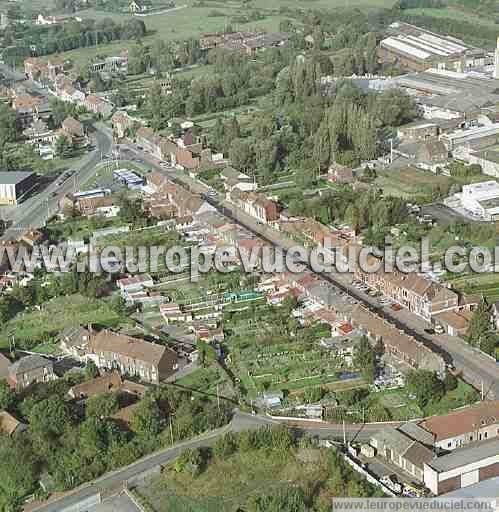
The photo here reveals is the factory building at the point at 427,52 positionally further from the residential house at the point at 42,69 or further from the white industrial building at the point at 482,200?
the white industrial building at the point at 482,200

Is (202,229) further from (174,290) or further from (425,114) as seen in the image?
(425,114)

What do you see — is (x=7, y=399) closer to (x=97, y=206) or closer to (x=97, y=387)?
(x=97, y=387)

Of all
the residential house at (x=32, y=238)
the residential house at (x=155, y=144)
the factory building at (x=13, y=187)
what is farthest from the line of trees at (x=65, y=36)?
the residential house at (x=32, y=238)

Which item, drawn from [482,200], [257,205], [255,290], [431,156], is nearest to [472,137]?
[431,156]

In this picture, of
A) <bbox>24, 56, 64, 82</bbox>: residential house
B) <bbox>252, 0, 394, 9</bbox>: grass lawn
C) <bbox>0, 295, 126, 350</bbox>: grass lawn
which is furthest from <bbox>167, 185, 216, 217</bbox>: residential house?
<bbox>252, 0, 394, 9</bbox>: grass lawn

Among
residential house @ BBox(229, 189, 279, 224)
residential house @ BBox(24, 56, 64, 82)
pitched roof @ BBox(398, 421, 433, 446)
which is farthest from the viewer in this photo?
residential house @ BBox(24, 56, 64, 82)

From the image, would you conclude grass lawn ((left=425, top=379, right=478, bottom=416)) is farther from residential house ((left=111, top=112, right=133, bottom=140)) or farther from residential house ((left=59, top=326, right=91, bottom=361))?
residential house ((left=111, top=112, right=133, bottom=140))

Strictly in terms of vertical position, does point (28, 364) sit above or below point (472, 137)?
below
